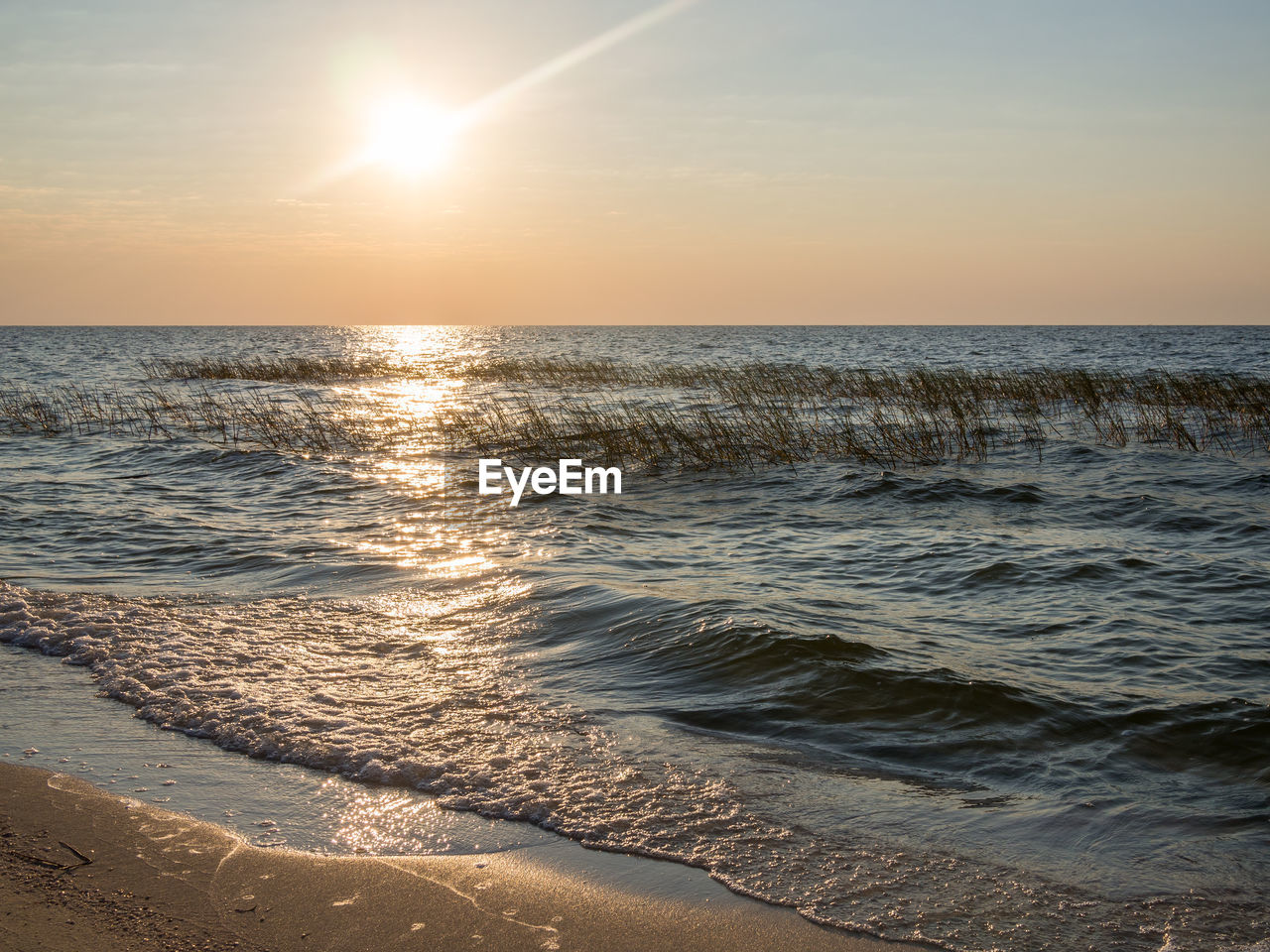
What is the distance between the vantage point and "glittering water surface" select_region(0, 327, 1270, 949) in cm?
409

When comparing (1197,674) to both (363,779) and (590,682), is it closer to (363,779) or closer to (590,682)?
(590,682)

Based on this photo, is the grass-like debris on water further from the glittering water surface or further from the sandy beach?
the sandy beach

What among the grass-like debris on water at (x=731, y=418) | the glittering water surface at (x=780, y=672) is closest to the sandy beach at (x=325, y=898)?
the glittering water surface at (x=780, y=672)

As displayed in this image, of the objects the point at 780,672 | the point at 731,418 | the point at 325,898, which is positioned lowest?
the point at 325,898

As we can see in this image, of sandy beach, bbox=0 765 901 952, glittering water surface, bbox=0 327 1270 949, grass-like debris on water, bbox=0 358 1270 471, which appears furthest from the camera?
grass-like debris on water, bbox=0 358 1270 471

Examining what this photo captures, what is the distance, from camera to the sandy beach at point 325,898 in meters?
3.35

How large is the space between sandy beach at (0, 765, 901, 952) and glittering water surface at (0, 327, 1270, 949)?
0.27 meters

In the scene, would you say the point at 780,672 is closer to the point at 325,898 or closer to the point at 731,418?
the point at 325,898

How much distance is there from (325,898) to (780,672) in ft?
12.4

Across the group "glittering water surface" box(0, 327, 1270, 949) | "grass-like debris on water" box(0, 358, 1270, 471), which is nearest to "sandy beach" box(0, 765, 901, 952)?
"glittering water surface" box(0, 327, 1270, 949)

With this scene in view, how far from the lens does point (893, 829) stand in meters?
4.33

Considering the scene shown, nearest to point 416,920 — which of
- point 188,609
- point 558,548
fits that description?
point 188,609

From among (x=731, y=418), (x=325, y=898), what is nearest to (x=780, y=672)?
(x=325, y=898)

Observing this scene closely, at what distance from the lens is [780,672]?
6562mm
